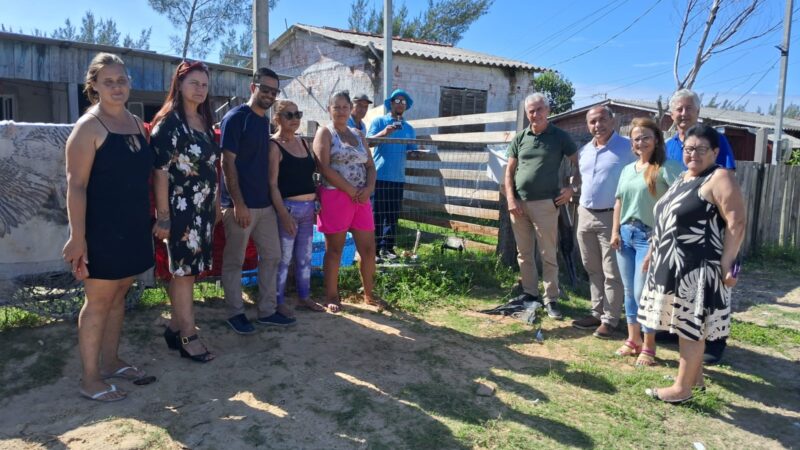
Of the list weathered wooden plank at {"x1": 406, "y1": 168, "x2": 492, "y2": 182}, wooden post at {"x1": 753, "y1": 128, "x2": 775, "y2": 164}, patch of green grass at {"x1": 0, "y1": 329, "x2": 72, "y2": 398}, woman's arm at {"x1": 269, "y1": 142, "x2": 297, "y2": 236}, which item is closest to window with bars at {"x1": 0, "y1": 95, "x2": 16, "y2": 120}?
weathered wooden plank at {"x1": 406, "y1": 168, "x2": 492, "y2": 182}

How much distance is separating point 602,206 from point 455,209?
2854 millimetres

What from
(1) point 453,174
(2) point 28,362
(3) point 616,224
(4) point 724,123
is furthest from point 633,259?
(4) point 724,123

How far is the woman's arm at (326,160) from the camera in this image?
14.8ft

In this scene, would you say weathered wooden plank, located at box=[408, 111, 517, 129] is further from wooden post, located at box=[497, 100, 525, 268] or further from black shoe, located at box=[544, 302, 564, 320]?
black shoe, located at box=[544, 302, 564, 320]

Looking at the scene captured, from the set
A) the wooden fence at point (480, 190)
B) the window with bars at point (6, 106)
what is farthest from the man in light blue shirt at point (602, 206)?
the window with bars at point (6, 106)

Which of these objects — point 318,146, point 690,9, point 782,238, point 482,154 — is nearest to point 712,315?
point 318,146

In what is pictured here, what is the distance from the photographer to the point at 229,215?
3949mm

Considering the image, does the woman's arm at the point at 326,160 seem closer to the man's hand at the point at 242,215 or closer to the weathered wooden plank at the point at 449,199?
the man's hand at the point at 242,215

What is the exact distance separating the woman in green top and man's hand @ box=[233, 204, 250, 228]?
2.72 meters

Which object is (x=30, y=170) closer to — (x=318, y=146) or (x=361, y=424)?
(x=318, y=146)

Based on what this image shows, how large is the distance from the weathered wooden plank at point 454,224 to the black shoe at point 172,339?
3.79 metres

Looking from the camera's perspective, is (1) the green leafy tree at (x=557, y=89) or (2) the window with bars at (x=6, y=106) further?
(1) the green leafy tree at (x=557, y=89)

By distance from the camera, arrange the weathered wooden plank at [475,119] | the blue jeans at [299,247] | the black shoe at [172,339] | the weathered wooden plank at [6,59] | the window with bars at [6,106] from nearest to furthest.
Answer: the black shoe at [172,339] → the blue jeans at [299,247] → the weathered wooden plank at [475,119] → the weathered wooden plank at [6,59] → the window with bars at [6,106]

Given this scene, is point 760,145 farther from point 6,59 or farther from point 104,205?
point 6,59
